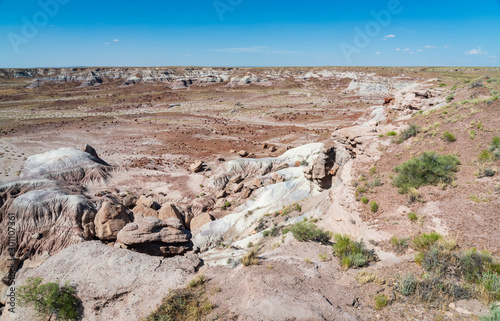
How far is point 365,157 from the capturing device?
15984 millimetres

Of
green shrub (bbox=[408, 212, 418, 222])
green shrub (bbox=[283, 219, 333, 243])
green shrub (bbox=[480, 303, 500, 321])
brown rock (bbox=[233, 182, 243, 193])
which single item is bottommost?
brown rock (bbox=[233, 182, 243, 193])

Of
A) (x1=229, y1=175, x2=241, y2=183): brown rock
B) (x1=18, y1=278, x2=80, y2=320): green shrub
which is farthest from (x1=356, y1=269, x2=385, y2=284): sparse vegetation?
(x1=229, y1=175, x2=241, y2=183): brown rock

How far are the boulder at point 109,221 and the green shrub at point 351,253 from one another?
15086 millimetres

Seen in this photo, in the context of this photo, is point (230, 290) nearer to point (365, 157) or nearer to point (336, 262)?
point (336, 262)

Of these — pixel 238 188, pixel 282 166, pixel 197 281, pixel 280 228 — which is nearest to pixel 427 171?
pixel 280 228

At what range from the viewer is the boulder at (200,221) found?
2062cm

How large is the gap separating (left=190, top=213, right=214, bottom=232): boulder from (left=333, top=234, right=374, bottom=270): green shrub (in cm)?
1284

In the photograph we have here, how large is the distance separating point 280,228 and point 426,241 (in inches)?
321

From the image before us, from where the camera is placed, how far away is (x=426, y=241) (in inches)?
347

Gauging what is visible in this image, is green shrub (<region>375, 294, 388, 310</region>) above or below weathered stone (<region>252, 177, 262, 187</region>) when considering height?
above

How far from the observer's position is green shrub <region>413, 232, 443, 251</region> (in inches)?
346

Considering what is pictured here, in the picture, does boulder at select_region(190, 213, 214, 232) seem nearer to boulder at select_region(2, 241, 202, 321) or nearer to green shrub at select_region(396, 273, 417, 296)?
boulder at select_region(2, 241, 202, 321)

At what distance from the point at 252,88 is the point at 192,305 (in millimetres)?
114718

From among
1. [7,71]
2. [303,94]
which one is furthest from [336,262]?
[7,71]
